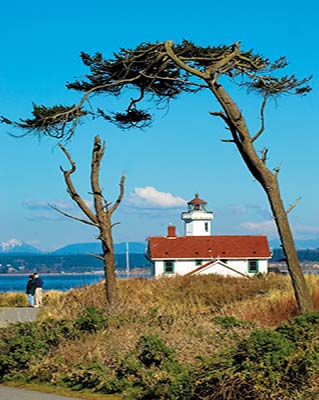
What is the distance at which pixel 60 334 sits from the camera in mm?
14219

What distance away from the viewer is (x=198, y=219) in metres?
68.4

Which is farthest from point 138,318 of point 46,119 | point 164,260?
point 164,260

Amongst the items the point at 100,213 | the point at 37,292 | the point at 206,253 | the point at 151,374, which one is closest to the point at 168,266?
the point at 206,253

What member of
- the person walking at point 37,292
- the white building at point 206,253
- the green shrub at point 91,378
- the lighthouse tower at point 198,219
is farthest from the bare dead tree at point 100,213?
the lighthouse tower at point 198,219

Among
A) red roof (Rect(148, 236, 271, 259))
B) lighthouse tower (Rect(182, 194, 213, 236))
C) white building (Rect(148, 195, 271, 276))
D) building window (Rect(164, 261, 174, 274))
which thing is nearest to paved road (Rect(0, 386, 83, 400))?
white building (Rect(148, 195, 271, 276))

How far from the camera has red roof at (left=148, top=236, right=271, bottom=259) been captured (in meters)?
59.2

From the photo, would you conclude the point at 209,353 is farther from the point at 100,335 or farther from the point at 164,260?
the point at 164,260

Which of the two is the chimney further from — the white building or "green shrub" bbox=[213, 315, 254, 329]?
"green shrub" bbox=[213, 315, 254, 329]

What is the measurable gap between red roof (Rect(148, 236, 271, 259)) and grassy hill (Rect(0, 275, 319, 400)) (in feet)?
131

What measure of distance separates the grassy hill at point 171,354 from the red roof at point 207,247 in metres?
40.1

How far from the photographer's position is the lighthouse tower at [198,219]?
6844cm

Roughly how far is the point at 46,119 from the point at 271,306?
6.64m

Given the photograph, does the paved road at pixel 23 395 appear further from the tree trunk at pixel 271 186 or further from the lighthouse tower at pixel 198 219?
the lighthouse tower at pixel 198 219

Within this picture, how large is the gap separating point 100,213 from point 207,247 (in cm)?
4173
